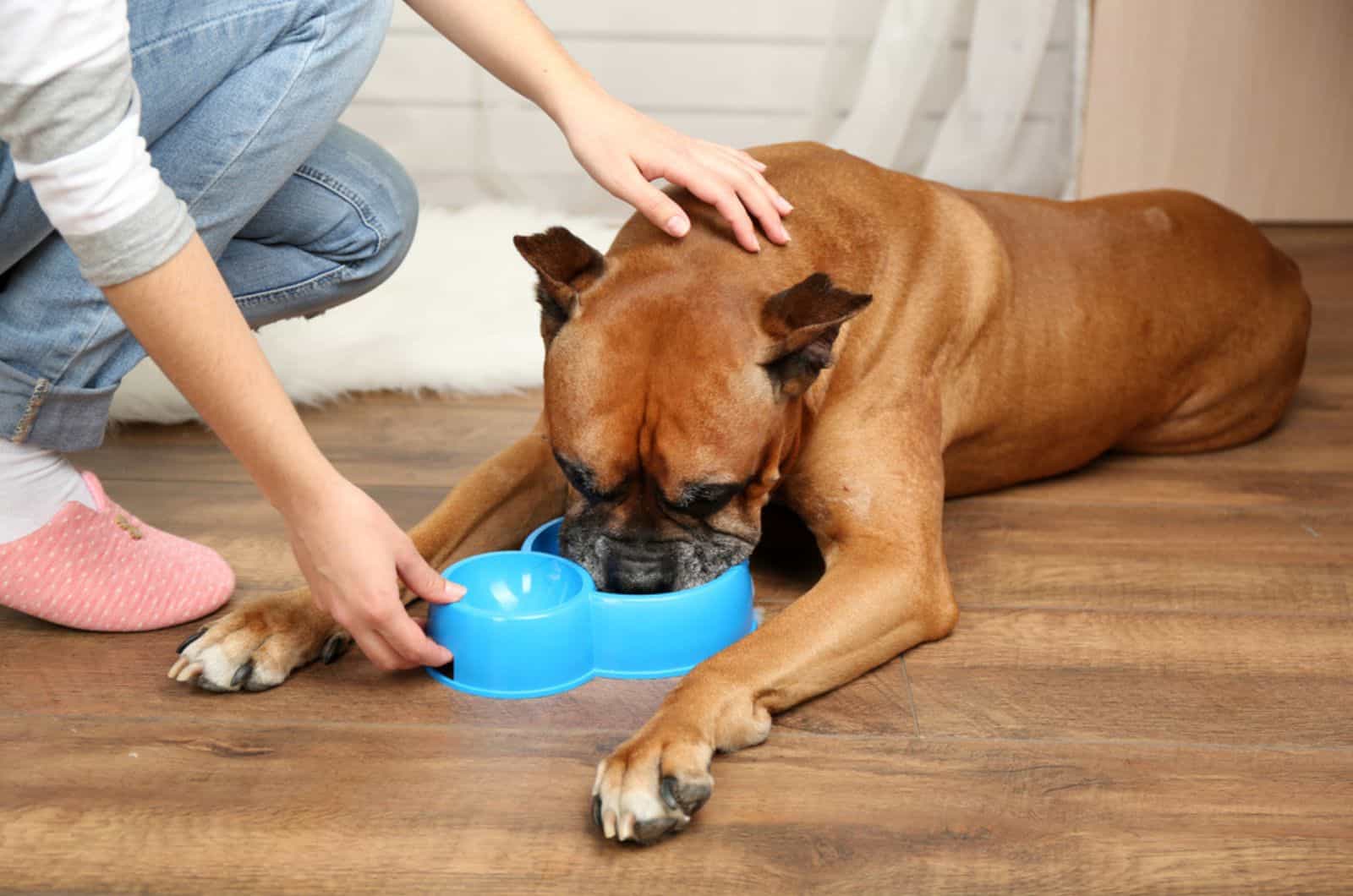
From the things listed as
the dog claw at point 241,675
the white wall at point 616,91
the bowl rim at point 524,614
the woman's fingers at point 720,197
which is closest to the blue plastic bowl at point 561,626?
the bowl rim at point 524,614

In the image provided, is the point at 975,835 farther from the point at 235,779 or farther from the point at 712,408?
the point at 235,779

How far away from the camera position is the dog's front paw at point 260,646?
1906 mm

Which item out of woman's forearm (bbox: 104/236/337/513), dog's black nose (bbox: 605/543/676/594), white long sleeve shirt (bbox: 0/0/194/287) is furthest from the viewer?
dog's black nose (bbox: 605/543/676/594)

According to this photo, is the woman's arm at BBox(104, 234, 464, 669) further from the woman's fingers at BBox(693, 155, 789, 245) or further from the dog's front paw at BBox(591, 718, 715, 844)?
the woman's fingers at BBox(693, 155, 789, 245)

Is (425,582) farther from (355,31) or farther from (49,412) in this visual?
(355,31)

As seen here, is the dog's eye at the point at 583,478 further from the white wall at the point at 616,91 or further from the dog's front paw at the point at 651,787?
the white wall at the point at 616,91

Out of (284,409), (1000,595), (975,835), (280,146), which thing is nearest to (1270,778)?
(975,835)

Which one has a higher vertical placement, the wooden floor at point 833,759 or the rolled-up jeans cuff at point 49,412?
the rolled-up jeans cuff at point 49,412

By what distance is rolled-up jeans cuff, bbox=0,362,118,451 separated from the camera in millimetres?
1960

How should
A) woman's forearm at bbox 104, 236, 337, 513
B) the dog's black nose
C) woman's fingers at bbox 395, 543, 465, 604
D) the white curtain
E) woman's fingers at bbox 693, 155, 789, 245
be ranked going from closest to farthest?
woman's forearm at bbox 104, 236, 337, 513
woman's fingers at bbox 395, 543, 465, 604
the dog's black nose
woman's fingers at bbox 693, 155, 789, 245
the white curtain

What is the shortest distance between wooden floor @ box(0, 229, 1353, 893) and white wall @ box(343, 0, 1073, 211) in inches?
110

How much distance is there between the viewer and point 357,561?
1.57m

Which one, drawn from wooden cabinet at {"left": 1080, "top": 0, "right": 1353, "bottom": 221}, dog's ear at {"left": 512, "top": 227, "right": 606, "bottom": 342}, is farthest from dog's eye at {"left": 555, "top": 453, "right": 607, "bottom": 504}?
wooden cabinet at {"left": 1080, "top": 0, "right": 1353, "bottom": 221}

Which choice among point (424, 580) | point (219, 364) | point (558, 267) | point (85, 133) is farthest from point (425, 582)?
point (85, 133)
